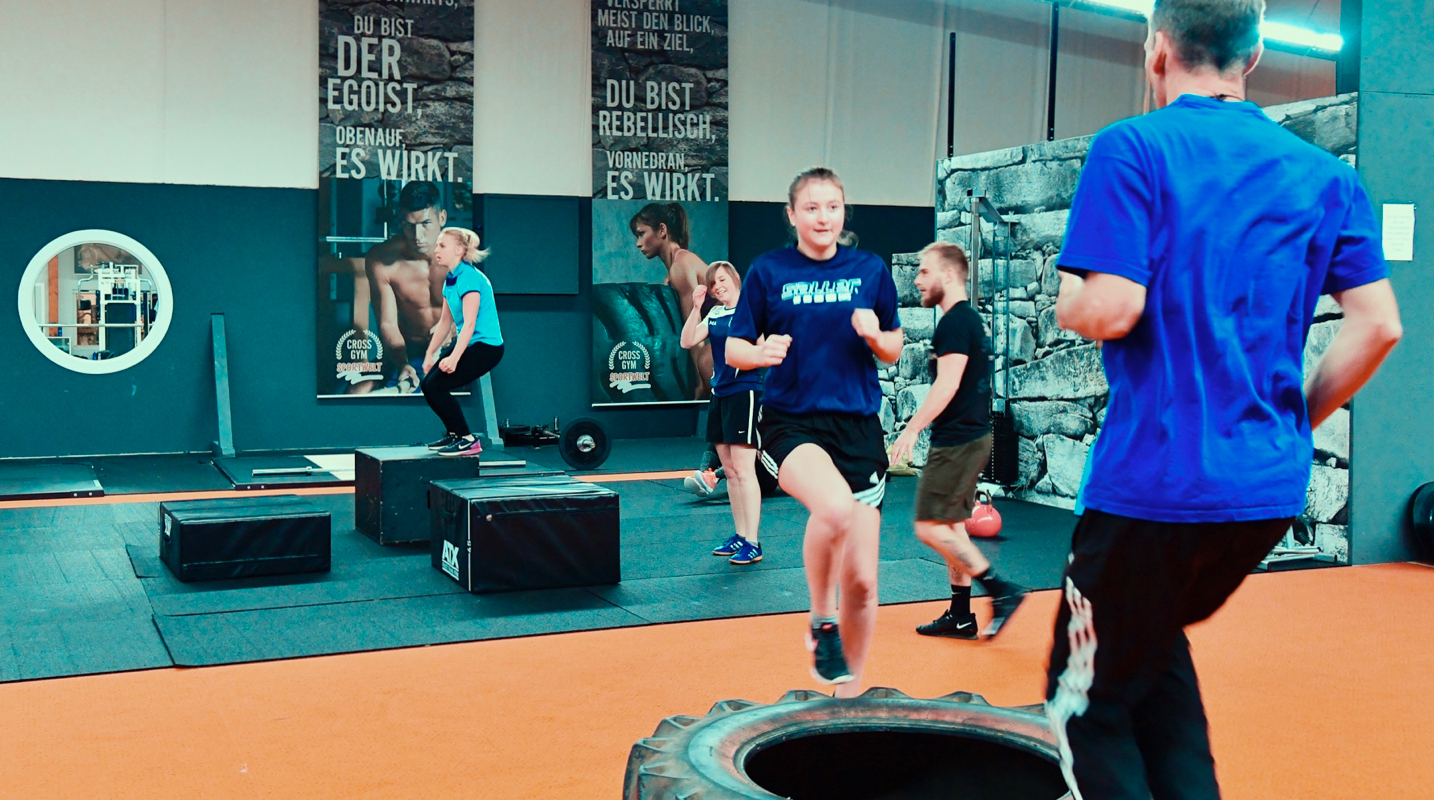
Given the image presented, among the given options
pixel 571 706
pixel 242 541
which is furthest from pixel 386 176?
pixel 571 706

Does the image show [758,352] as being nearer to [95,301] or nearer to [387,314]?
[387,314]

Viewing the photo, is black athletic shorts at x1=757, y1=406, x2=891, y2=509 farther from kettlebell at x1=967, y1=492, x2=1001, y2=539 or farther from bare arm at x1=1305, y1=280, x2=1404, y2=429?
kettlebell at x1=967, y1=492, x2=1001, y2=539

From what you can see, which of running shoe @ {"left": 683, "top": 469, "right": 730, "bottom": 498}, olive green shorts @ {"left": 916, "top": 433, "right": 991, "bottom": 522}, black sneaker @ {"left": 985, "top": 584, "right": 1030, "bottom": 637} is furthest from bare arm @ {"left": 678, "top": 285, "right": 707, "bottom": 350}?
black sneaker @ {"left": 985, "top": 584, "right": 1030, "bottom": 637}

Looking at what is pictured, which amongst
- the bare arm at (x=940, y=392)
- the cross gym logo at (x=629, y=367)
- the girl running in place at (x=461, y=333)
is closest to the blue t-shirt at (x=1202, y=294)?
the bare arm at (x=940, y=392)

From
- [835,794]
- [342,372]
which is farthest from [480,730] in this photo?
[342,372]

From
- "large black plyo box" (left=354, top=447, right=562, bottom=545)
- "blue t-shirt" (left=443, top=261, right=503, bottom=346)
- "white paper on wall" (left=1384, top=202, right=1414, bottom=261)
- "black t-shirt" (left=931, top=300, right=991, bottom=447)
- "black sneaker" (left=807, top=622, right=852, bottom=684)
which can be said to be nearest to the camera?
"black sneaker" (left=807, top=622, right=852, bottom=684)

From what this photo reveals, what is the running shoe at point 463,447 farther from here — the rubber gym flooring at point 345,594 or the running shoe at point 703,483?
the running shoe at point 703,483

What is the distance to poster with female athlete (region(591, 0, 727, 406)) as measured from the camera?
11117mm

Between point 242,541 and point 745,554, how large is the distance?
2216 mm

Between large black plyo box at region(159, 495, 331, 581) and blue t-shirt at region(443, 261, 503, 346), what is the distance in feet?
7.14

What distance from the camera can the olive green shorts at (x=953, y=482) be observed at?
4336 mm

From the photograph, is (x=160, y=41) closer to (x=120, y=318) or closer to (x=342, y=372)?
(x=120, y=318)

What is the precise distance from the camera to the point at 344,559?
5.81 metres

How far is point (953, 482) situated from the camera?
4332mm
